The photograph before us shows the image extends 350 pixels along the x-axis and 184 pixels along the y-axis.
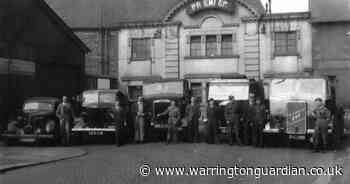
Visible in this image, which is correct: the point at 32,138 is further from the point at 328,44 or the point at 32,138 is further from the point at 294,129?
the point at 328,44

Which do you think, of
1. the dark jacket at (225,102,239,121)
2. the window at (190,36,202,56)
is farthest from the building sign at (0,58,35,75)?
the window at (190,36,202,56)

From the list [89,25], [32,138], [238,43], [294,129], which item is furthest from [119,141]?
[89,25]

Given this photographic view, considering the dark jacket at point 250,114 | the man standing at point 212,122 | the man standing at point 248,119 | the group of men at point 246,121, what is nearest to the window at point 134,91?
the man standing at point 212,122

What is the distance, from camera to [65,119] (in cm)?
1881

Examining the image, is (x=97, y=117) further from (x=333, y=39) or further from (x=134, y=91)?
(x=333, y=39)

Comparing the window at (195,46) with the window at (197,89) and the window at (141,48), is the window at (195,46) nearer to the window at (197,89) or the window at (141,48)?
the window at (197,89)

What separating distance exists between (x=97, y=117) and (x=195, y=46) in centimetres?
1706

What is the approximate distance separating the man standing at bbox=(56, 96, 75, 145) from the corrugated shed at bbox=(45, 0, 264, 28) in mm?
20201

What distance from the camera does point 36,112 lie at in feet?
64.4

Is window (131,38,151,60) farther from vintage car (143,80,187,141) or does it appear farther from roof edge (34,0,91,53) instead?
vintage car (143,80,187,141)

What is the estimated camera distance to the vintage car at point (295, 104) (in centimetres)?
1720

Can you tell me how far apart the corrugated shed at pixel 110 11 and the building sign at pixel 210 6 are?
3.35m

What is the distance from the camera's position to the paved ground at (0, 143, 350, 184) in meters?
10.5

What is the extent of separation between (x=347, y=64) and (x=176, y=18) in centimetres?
1183
